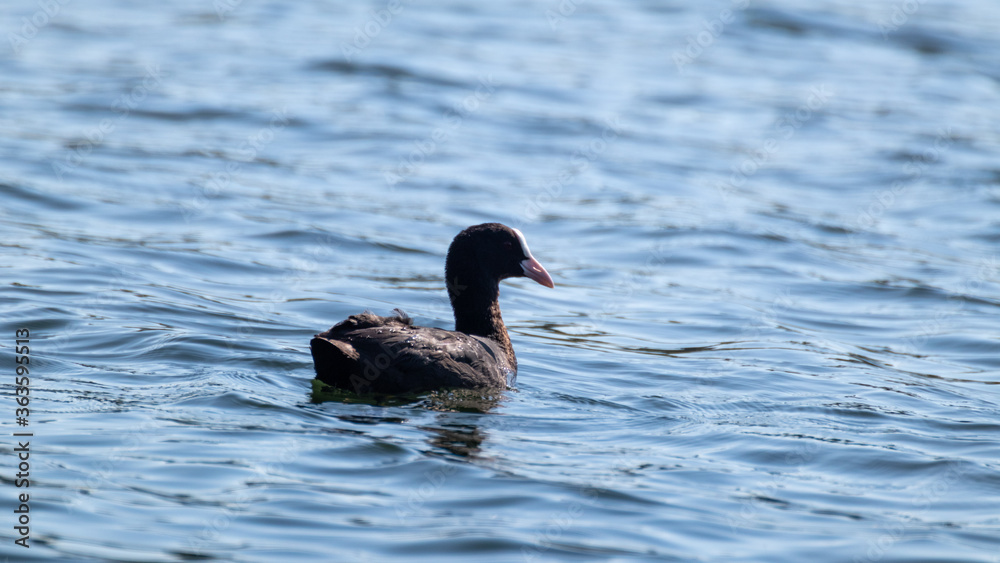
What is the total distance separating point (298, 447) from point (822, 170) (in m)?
12.2

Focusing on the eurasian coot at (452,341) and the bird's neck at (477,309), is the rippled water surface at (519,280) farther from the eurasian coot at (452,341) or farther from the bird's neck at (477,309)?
the bird's neck at (477,309)

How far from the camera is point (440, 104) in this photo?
19.3 metres

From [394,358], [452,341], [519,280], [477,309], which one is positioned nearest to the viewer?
[394,358]

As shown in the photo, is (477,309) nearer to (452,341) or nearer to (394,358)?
(452,341)

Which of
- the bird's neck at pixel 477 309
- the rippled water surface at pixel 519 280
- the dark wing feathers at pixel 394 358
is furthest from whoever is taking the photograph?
the bird's neck at pixel 477 309

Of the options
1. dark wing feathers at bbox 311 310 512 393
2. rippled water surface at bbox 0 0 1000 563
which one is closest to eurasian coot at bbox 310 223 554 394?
dark wing feathers at bbox 311 310 512 393

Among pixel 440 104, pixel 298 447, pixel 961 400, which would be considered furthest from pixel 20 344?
pixel 440 104

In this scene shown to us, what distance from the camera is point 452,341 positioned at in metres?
7.69

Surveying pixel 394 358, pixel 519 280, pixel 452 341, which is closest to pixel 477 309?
pixel 452 341

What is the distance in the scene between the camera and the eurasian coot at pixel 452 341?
7.05 meters

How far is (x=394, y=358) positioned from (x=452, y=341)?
612 millimetres

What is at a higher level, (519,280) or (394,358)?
(394,358)

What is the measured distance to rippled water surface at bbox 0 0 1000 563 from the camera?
5898mm

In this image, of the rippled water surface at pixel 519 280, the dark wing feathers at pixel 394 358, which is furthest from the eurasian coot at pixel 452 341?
the rippled water surface at pixel 519 280
